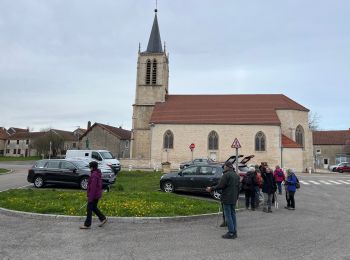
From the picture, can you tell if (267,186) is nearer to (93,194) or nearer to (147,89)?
(93,194)

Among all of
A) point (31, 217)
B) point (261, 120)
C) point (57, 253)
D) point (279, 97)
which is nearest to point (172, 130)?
point (261, 120)

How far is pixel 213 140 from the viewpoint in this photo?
47.2 meters

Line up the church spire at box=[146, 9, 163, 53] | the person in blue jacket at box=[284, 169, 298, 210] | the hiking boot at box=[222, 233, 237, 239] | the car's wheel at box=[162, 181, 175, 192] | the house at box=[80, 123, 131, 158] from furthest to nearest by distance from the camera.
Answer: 1. the house at box=[80, 123, 131, 158]
2. the church spire at box=[146, 9, 163, 53]
3. the car's wheel at box=[162, 181, 175, 192]
4. the person in blue jacket at box=[284, 169, 298, 210]
5. the hiking boot at box=[222, 233, 237, 239]

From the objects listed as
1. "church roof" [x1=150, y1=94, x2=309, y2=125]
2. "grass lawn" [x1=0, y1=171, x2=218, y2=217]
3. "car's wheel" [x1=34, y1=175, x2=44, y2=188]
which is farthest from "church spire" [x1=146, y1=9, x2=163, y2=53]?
"grass lawn" [x1=0, y1=171, x2=218, y2=217]

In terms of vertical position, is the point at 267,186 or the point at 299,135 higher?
the point at 299,135

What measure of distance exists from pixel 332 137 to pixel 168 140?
36518mm

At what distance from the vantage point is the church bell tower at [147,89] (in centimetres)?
5012

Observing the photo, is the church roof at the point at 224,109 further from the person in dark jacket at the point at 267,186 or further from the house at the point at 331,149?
the person in dark jacket at the point at 267,186

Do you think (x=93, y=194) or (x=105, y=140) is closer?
(x=93, y=194)

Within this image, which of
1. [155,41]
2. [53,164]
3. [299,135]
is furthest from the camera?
[155,41]

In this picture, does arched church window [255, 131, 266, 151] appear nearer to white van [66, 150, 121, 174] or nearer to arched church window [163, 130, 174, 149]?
arched church window [163, 130, 174, 149]

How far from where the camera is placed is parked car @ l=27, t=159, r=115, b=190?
56.6ft

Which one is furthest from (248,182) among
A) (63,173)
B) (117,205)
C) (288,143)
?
(288,143)

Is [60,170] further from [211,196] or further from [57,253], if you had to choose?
[57,253]
